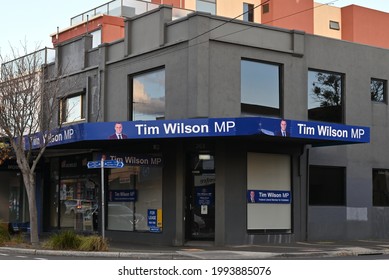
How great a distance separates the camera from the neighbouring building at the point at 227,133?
20.2 m

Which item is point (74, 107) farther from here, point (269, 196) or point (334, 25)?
point (334, 25)

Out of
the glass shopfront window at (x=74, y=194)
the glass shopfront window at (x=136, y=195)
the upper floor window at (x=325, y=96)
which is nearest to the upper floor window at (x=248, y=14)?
the upper floor window at (x=325, y=96)

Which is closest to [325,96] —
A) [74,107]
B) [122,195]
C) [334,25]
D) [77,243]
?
[122,195]

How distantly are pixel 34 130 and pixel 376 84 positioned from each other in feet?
44.3

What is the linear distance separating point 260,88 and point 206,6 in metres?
21.6

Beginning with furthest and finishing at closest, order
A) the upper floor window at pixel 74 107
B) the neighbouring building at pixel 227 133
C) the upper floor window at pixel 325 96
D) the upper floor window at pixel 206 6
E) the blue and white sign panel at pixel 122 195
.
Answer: the upper floor window at pixel 206 6 < the upper floor window at pixel 74 107 < the upper floor window at pixel 325 96 < the blue and white sign panel at pixel 122 195 < the neighbouring building at pixel 227 133

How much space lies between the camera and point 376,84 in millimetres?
25031

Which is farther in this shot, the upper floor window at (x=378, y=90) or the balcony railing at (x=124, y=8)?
the balcony railing at (x=124, y=8)

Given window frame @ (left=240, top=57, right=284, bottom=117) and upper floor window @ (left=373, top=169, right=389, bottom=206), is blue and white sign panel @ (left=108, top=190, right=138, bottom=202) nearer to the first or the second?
window frame @ (left=240, top=57, right=284, bottom=117)

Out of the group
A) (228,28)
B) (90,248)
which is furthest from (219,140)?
(90,248)

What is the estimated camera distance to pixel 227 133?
60.8 ft

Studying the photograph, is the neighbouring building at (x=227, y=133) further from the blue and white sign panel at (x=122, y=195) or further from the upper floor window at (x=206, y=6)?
the upper floor window at (x=206, y=6)

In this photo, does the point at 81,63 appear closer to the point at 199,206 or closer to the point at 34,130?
the point at 34,130

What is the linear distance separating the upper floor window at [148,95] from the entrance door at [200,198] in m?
2.18
